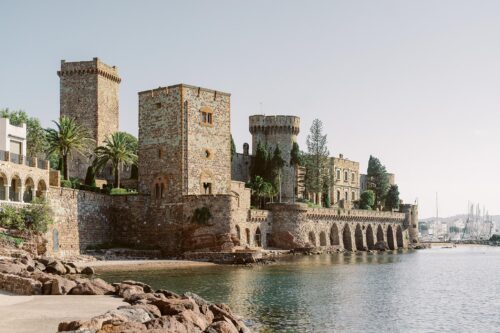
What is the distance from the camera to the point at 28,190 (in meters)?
43.0

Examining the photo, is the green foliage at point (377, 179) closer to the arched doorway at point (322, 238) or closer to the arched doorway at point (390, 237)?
the arched doorway at point (390, 237)

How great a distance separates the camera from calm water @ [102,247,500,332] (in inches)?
887

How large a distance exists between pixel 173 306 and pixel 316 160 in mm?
66825

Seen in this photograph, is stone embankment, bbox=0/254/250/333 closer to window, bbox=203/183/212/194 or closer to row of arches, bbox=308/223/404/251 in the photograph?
window, bbox=203/183/212/194

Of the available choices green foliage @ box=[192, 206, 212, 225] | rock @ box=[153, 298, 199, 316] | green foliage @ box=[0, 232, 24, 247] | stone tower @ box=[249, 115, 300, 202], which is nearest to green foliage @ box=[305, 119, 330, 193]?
stone tower @ box=[249, 115, 300, 202]

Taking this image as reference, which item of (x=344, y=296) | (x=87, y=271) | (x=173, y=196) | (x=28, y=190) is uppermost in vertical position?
(x=28, y=190)

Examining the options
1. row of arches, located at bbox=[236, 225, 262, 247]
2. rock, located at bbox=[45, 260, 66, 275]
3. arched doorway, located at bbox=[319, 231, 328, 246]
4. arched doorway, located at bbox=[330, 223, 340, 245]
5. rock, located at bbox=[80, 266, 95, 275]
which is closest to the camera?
Result: rock, located at bbox=[45, 260, 66, 275]

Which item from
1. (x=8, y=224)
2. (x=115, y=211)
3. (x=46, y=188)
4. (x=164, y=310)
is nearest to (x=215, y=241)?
(x=115, y=211)

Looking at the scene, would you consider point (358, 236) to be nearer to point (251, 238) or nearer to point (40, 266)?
point (251, 238)

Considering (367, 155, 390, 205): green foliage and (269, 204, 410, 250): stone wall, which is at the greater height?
(367, 155, 390, 205): green foliage

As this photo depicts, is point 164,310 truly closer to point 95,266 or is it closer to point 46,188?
point 95,266

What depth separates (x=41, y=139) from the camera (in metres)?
66.1

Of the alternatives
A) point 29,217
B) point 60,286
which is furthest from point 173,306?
point 29,217

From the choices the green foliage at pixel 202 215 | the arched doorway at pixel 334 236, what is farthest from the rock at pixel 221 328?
the arched doorway at pixel 334 236
